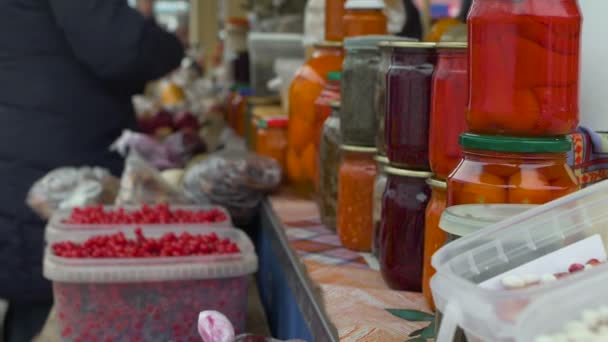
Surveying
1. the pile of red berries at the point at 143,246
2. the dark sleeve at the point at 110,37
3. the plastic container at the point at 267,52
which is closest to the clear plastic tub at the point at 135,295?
the pile of red berries at the point at 143,246

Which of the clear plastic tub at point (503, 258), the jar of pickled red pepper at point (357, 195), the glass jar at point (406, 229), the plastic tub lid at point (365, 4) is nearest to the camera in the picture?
the clear plastic tub at point (503, 258)

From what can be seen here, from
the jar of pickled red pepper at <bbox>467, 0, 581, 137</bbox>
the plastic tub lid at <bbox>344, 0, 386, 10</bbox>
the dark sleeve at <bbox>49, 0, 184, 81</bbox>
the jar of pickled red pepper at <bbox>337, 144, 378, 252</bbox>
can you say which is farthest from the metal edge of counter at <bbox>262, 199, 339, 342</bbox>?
the dark sleeve at <bbox>49, 0, 184, 81</bbox>

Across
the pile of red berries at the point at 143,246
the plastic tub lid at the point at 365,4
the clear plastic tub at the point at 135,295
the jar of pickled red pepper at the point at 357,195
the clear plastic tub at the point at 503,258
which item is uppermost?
the plastic tub lid at the point at 365,4

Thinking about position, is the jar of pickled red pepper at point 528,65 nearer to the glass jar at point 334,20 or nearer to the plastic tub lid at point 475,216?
the plastic tub lid at point 475,216

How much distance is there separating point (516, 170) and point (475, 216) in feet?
0.25

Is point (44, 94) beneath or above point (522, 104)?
beneath

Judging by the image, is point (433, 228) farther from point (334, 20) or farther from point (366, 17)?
point (334, 20)

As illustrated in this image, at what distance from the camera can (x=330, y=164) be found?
5.13 feet

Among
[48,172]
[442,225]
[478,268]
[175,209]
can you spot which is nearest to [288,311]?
[175,209]

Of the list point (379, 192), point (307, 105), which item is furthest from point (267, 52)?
point (379, 192)

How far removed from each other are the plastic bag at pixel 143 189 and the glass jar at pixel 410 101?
114 centimetres

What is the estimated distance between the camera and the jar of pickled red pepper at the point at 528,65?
0.83 m

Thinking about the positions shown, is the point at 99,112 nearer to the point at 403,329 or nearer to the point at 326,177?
the point at 326,177

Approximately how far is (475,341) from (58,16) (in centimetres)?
196
